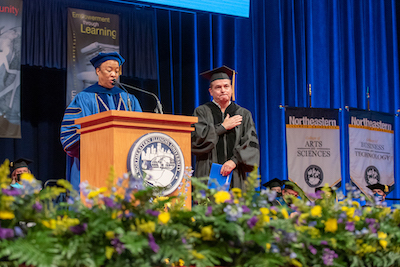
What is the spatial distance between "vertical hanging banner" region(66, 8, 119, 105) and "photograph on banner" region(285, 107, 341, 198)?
231 cm

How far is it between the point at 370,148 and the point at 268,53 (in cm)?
187

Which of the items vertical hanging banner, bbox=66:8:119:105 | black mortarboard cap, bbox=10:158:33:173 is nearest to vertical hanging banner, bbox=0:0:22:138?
black mortarboard cap, bbox=10:158:33:173

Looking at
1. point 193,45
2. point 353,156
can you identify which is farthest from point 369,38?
point 193,45

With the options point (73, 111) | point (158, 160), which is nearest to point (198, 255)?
point (158, 160)

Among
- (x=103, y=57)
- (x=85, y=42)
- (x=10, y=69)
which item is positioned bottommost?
(x=103, y=57)

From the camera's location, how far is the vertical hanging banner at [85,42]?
614 centimetres

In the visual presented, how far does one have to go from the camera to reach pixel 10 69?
5.84 m

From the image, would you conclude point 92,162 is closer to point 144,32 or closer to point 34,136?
point 34,136

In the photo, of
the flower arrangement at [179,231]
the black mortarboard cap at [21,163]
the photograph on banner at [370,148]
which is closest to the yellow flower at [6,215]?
the flower arrangement at [179,231]

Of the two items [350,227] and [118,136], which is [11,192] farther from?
[118,136]

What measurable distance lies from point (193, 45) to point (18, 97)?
2293 millimetres

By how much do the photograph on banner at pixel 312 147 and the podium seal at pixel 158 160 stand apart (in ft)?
13.3

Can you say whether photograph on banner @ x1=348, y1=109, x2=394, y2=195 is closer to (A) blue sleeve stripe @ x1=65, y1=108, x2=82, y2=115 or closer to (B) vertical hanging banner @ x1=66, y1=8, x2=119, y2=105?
(B) vertical hanging banner @ x1=66, y1=8, x2=119, y2=105

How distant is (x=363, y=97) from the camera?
8094 millimetres
